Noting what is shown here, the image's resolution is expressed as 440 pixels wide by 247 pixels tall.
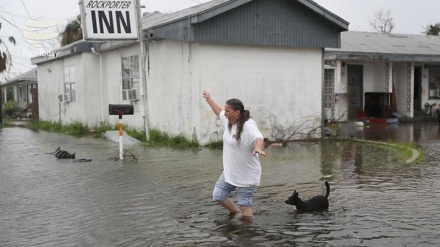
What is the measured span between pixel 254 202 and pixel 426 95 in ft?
64.4

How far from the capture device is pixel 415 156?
39.1 feet

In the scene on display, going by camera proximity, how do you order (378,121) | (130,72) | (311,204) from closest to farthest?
(311,204) → (130,72) → (378,121)

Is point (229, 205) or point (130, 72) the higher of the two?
point (130, 72)

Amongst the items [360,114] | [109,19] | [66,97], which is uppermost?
[109,19]

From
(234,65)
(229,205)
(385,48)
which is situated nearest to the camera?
(229,205)

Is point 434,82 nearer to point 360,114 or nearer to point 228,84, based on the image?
point 360,114

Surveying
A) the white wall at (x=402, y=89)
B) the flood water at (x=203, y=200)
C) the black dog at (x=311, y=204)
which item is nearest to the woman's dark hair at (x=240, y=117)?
the flood water at (x=203, y=200)

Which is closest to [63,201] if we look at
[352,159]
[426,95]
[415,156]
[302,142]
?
[352,159]

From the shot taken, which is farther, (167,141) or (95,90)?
(95,90)

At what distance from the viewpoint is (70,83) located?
22016mm

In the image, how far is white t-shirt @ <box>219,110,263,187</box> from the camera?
6.39 metres

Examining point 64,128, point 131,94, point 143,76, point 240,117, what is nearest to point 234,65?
point 143,76

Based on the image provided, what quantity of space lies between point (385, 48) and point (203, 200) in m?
17.5

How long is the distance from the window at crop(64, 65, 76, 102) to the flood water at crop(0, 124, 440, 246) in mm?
8367
